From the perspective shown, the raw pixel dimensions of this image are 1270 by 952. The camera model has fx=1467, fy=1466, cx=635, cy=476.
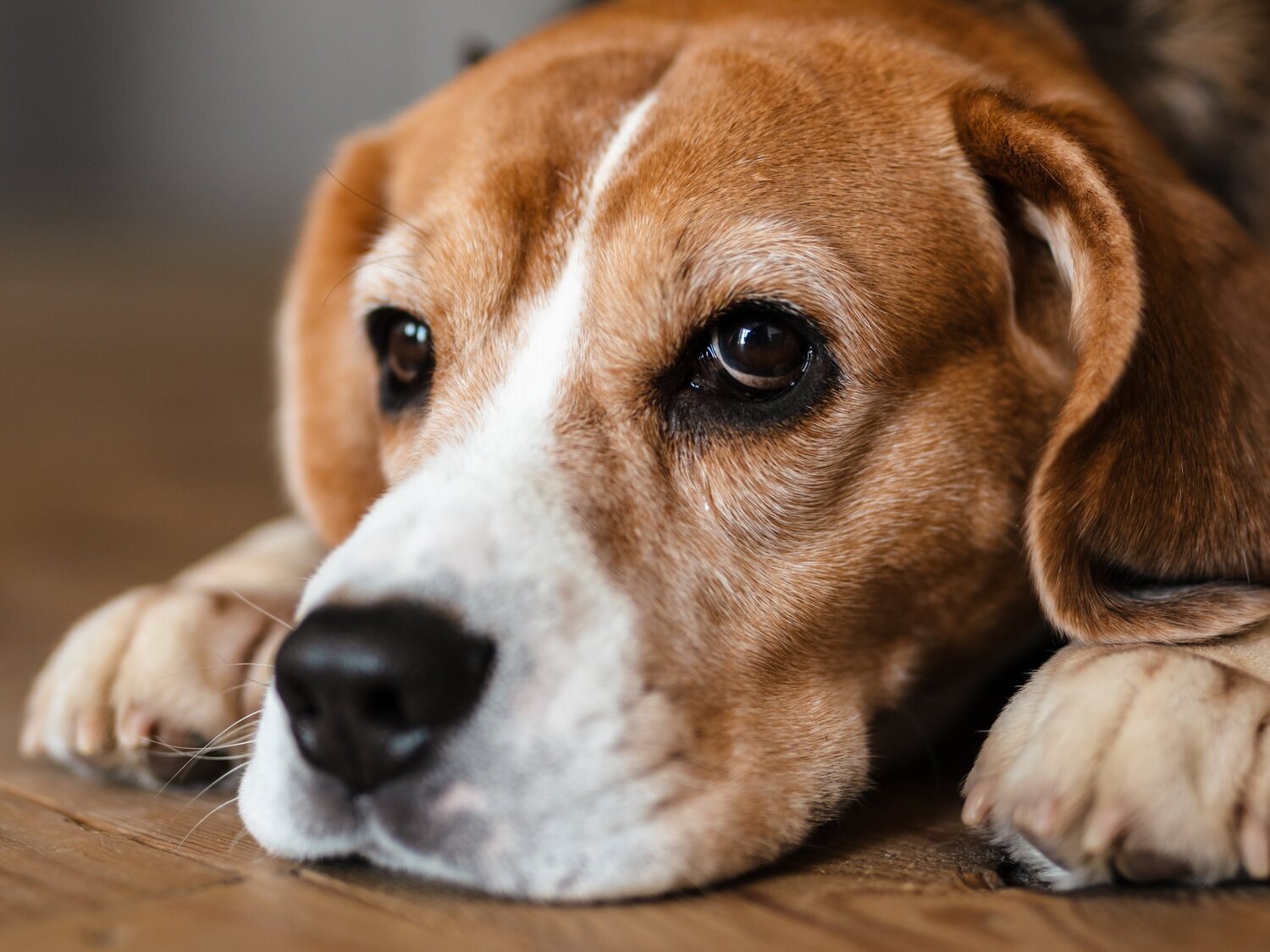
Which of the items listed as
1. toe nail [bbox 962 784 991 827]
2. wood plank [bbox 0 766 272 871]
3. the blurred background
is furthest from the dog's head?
the blurred background

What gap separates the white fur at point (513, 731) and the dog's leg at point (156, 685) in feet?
1.21

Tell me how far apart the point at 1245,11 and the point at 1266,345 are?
1.29m

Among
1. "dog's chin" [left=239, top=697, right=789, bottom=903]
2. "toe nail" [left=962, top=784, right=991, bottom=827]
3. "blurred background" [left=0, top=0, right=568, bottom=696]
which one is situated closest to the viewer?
"dog's chin" [left=239, top=697, right=789, bottom=903]

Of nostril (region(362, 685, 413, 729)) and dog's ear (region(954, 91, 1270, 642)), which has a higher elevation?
dog's ear (region(954, 91, 1270, 642))

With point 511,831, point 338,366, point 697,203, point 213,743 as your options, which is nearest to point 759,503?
point 697,203

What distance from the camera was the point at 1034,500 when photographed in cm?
194

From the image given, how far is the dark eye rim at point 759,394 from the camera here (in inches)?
79.0

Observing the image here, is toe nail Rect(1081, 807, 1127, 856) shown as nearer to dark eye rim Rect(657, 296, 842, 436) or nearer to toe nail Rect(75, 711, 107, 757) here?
dark eye rim Rect(657, 296, 842, 436)

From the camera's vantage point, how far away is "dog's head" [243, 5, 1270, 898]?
1673 mm

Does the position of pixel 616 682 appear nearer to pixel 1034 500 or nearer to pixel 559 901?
pixel 559 901

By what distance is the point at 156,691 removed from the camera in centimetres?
215

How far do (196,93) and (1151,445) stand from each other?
48.1ft

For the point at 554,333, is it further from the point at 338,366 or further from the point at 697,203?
the point at 338,366

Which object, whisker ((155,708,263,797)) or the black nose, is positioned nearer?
the black nose
